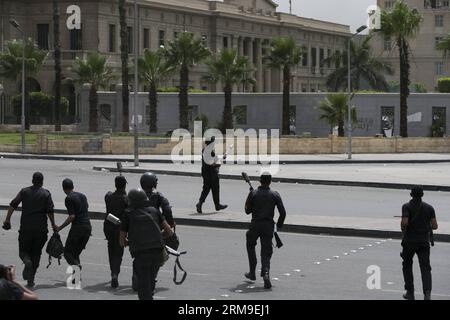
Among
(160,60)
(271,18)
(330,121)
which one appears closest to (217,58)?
(160,60)

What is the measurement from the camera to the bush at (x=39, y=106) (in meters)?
82.1

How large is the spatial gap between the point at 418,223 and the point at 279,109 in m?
59.6

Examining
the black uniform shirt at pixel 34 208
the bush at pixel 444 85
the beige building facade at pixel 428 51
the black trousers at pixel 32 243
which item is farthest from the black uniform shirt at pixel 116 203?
the beige building facade at pixel 428 51

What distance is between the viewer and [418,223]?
15000 mm

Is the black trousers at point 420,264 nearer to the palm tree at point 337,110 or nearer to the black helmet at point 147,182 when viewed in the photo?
the black helmet at point 147,182

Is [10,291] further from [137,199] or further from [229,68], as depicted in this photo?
[229,68]

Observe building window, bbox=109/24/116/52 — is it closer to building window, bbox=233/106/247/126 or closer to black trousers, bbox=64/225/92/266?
building window, bbox=233/106/247/126

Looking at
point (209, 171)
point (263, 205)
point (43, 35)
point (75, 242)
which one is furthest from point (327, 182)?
point (43, 35)

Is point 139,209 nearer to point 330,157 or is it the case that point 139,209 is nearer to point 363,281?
point 363,281

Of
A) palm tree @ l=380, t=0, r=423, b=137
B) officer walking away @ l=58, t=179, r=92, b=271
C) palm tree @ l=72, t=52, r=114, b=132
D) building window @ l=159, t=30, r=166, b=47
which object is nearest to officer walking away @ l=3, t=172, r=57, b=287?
officer walking away @ l=58, t=179, r=92, b=271

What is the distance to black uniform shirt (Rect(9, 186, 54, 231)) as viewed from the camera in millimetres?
15961

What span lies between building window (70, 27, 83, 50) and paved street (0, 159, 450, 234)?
144 feet

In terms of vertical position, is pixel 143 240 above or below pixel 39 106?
below

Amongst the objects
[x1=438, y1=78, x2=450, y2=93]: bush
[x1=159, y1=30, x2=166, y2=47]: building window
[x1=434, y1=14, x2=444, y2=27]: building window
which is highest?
[x1=434, y1=14, x2=444, y2=27]: building window
